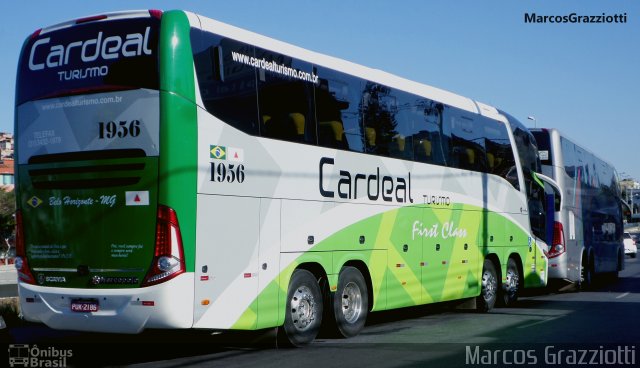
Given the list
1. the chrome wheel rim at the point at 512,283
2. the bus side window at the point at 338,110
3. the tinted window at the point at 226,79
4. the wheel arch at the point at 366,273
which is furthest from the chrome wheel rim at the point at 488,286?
the tinted window at the point at 226,79

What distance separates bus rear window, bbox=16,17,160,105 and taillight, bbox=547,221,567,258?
46.9 ft

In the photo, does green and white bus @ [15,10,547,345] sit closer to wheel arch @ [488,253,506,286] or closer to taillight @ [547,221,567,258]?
wheel arch @ [488,253,506,286]

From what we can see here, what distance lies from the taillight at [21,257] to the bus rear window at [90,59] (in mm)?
1509

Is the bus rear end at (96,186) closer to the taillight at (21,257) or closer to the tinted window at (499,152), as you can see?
the taillight at (21,257)

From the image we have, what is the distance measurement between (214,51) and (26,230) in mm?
3129

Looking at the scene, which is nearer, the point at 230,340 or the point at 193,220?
the point at 193,220

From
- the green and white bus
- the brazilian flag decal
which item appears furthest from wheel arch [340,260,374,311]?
the brazilian flag decal

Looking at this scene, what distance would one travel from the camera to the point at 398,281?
44.8ft

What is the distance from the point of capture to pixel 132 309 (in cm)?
924

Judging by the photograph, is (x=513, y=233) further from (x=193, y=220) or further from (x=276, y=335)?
(x=193, y=220)

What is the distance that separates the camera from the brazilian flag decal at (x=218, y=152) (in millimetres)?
9688

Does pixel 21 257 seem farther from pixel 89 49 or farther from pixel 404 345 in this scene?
pixel 404 345

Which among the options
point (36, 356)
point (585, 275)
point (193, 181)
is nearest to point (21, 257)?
point (36, 356)

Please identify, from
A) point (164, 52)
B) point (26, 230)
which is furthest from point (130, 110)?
point (26, 230)
